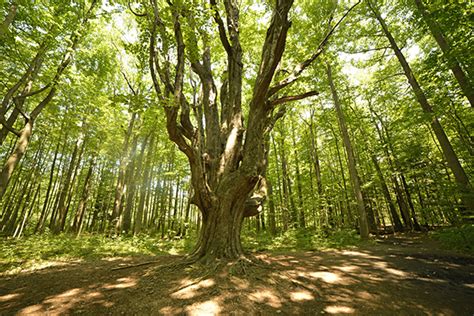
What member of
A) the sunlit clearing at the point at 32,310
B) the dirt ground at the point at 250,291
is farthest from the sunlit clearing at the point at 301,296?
the sunlit clearing at the point at 32,310

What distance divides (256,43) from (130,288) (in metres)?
10.8

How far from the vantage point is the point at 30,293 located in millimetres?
4020

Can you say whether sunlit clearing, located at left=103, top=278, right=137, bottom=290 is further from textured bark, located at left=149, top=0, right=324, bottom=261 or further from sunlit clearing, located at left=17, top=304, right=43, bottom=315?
textured bark, located at left=149, top=0, right=324, bottom=261

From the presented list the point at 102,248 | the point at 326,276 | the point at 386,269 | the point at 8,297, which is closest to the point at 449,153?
the point at 386,269

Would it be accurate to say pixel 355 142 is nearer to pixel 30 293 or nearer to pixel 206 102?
pixel 206 102

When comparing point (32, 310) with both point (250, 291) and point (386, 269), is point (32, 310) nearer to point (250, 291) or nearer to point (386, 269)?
point (250, 291)

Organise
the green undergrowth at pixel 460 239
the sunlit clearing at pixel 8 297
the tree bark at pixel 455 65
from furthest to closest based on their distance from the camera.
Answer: the green undergrowth at pixel 460 239 < the tree bark at pixel 455 65 < the sunlit clearing at pixel 8 297

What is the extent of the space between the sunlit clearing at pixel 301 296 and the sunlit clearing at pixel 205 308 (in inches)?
54.8

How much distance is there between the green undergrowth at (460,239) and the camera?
6.54 m

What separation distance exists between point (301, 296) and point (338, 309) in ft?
2.08

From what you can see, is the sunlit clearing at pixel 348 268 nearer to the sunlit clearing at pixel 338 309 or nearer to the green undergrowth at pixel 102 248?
the sunlit clearing at pixel 338 309

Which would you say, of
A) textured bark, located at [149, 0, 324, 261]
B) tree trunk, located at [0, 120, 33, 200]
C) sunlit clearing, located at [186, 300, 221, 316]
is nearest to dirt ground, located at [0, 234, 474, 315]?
sunlit clearing, located at [186, 300, 221, 316]

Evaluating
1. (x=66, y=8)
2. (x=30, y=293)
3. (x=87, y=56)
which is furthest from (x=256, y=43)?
(x=30, y=293)

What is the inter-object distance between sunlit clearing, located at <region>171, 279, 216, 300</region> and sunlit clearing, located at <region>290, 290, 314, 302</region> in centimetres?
152
